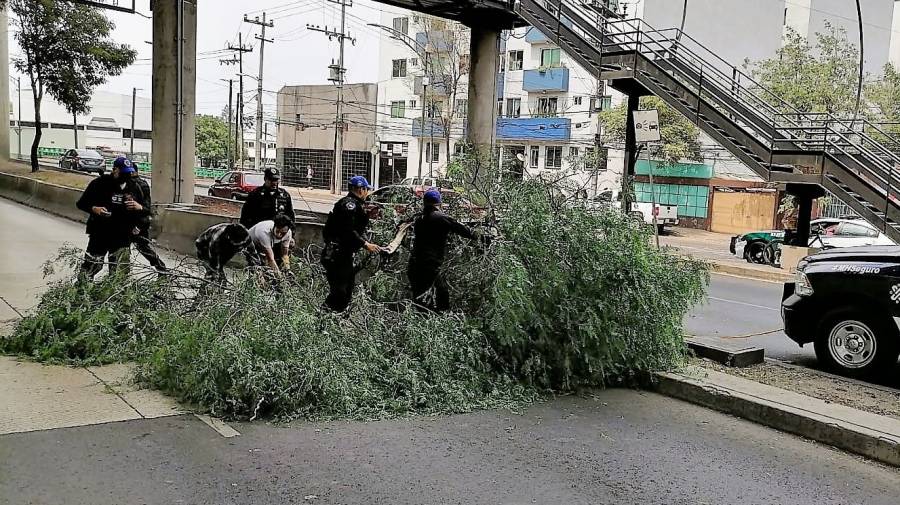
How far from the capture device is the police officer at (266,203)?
9438mm

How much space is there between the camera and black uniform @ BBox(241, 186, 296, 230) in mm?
9438

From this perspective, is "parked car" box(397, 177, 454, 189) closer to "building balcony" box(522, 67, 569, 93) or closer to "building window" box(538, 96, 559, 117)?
"building balcony" box(522, 67, 569, 93)

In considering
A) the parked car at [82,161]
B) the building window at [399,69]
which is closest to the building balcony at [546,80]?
the building window at [399,69]

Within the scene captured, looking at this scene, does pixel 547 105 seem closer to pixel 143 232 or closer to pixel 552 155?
pixel 552 155

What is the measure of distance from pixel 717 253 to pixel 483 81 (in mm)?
11294

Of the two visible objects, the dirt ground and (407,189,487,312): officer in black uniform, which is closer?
the dirt ground

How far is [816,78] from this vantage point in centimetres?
2914

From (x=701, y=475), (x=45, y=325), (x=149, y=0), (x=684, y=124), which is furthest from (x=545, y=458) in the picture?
(x=684, y=124)

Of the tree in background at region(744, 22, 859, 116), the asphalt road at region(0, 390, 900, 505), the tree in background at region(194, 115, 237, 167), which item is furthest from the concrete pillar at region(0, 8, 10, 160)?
the tree in background at region(194, 115, 237, 167)

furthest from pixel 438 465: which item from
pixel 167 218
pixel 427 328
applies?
pixel 167 218

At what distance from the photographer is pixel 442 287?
24.8ft

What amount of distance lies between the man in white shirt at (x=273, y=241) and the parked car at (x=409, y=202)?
1.04 metres

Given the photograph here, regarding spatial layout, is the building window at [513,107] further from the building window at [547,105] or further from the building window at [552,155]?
the building window at [552,155]

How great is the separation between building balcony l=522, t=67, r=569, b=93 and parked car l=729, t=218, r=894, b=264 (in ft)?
78.1
